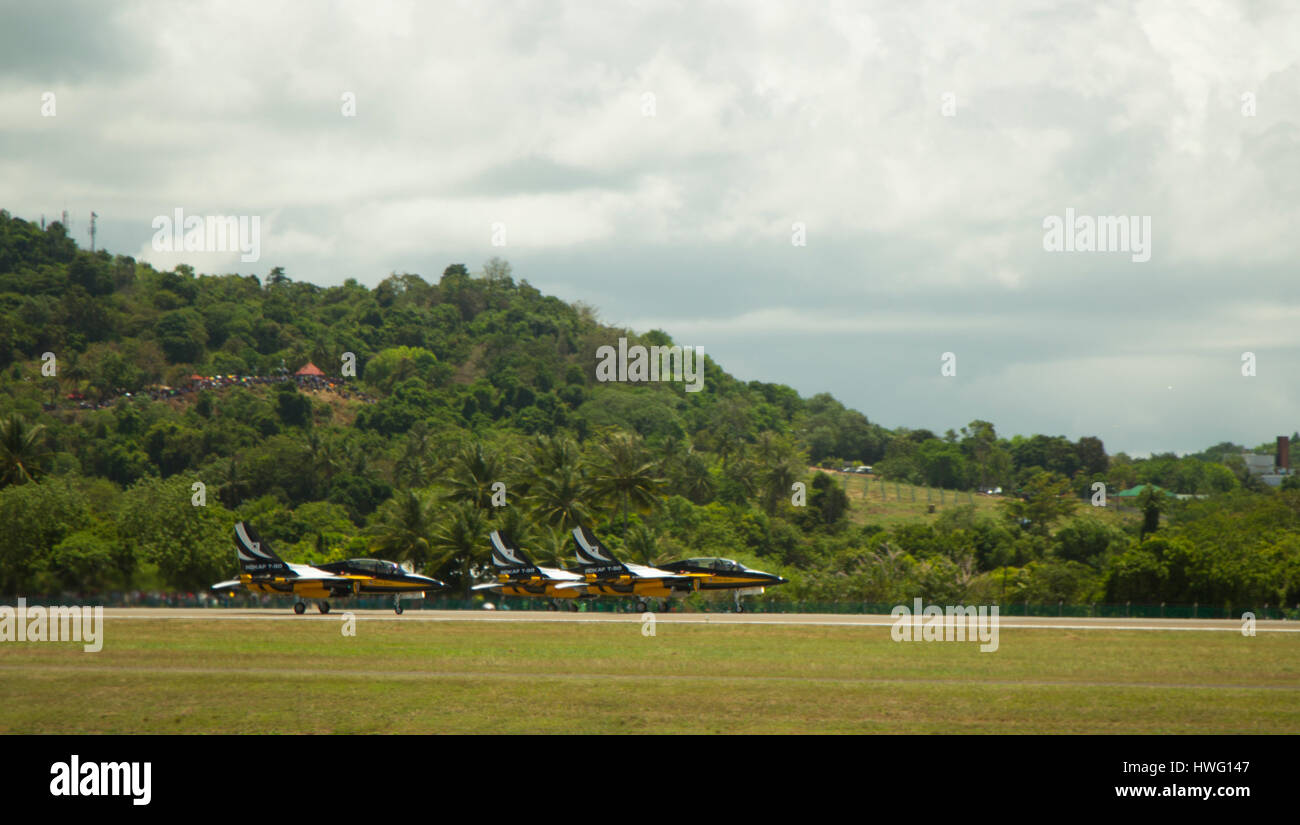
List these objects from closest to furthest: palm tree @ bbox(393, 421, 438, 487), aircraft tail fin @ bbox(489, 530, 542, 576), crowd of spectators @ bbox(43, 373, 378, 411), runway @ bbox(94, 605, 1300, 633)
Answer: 1. runway @ bbox(94, 605, 1300, 633)
2. aircraft tail fin @ bbox(489, 530, 542, 576)
3. palm tree @ bbox(393, 421, 438, 487)
4. crowd of spectators @ bbox(43, 373, 378, 411)

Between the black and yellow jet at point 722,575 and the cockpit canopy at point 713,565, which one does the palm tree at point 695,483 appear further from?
the cockpit canopy at point 713,565

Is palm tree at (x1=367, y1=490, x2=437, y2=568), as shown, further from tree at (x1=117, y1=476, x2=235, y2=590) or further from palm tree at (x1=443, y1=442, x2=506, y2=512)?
tree at (x1=117, y1=476, x2=235, y2=590)

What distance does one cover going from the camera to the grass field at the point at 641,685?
22750 mm

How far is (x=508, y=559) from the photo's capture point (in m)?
67.9

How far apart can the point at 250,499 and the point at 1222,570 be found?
111136mm

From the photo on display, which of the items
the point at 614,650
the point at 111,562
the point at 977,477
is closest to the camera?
the point at 614,650

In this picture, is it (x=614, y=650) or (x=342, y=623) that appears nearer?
(x=614, y=650)

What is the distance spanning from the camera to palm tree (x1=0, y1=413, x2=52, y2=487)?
274 ft

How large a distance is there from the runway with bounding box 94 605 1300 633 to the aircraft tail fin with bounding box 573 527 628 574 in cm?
458

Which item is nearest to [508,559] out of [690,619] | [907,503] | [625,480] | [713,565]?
[713,565]

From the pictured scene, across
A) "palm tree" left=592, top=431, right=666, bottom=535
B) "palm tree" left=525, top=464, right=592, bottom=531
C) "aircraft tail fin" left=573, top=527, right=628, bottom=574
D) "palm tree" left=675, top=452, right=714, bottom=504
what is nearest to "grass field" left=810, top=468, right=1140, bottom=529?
"palm tree" left=675, top=452, right=714, bottom=504

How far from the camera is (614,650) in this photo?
37750 millimetres

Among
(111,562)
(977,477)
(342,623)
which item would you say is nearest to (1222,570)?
(342,623)
